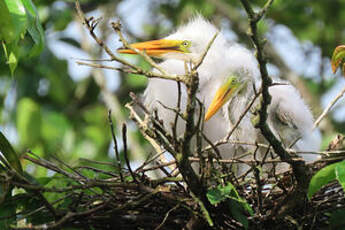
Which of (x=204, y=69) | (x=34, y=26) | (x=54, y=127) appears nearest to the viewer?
(x=34, y=26)

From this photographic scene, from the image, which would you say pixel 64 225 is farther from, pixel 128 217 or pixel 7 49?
pixel 7 49

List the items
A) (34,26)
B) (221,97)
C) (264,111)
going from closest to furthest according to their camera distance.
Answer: (264,111) < (34,26) < (221,97)

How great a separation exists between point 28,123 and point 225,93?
1.68m

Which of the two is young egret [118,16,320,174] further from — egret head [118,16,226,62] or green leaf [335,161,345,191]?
green leaf [335,161,345,191]

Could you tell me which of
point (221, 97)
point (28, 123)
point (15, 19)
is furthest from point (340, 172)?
point (28, 123)

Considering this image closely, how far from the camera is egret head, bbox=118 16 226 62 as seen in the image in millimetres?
2904

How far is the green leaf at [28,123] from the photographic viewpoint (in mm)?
3586

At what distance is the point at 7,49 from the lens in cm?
177

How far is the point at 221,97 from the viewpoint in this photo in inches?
93.1

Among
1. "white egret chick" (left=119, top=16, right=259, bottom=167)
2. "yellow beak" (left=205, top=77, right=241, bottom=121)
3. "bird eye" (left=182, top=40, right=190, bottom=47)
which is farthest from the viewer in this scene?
"bird eye" (left=182, top=40, right=190, bottom=47)

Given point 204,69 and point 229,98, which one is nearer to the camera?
point 229,98

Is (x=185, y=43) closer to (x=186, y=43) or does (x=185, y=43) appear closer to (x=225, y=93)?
(x=186, y=43)

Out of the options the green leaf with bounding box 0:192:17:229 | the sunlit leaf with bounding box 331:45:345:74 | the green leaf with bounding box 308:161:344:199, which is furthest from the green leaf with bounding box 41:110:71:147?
the green leaf with bounding box 308:161:344:199

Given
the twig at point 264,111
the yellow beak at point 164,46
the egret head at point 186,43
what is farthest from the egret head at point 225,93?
the twig at point 264,111
